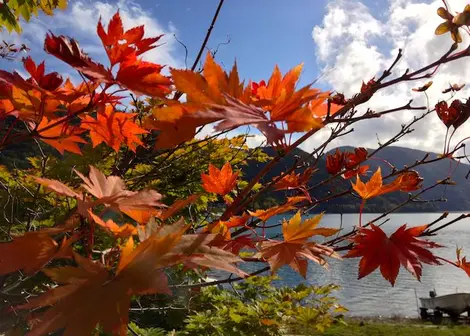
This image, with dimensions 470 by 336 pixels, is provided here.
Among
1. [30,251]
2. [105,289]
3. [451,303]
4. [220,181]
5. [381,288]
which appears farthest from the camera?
[381,288]

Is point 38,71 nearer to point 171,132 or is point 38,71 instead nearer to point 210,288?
point 171,132

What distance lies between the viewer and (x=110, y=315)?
484mm

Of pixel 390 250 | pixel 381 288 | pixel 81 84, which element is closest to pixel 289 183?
pixel 390 250

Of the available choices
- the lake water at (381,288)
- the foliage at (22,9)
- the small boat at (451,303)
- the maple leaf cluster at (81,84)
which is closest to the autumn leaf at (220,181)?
the maple leaf cluster at (81,84)

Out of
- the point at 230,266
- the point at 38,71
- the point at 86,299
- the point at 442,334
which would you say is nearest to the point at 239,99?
the point at 230,266

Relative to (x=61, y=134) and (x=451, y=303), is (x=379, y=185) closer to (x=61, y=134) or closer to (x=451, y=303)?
(x=61, y=134)

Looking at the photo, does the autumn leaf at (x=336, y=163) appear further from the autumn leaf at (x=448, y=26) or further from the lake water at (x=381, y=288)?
the lake water at (x=381, y=288)

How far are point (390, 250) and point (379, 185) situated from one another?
218 millimetres

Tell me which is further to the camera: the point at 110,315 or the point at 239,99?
the point at 239,99

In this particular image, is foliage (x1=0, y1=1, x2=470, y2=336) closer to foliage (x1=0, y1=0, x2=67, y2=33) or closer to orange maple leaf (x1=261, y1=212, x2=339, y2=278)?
orange maple leaf (x1=261, y1=212, x2=339, y2=278)

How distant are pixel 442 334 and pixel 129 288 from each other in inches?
684

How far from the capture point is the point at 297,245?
840 mm

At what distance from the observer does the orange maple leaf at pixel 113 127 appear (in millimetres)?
1024

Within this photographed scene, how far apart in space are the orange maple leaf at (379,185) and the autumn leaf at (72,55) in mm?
699
